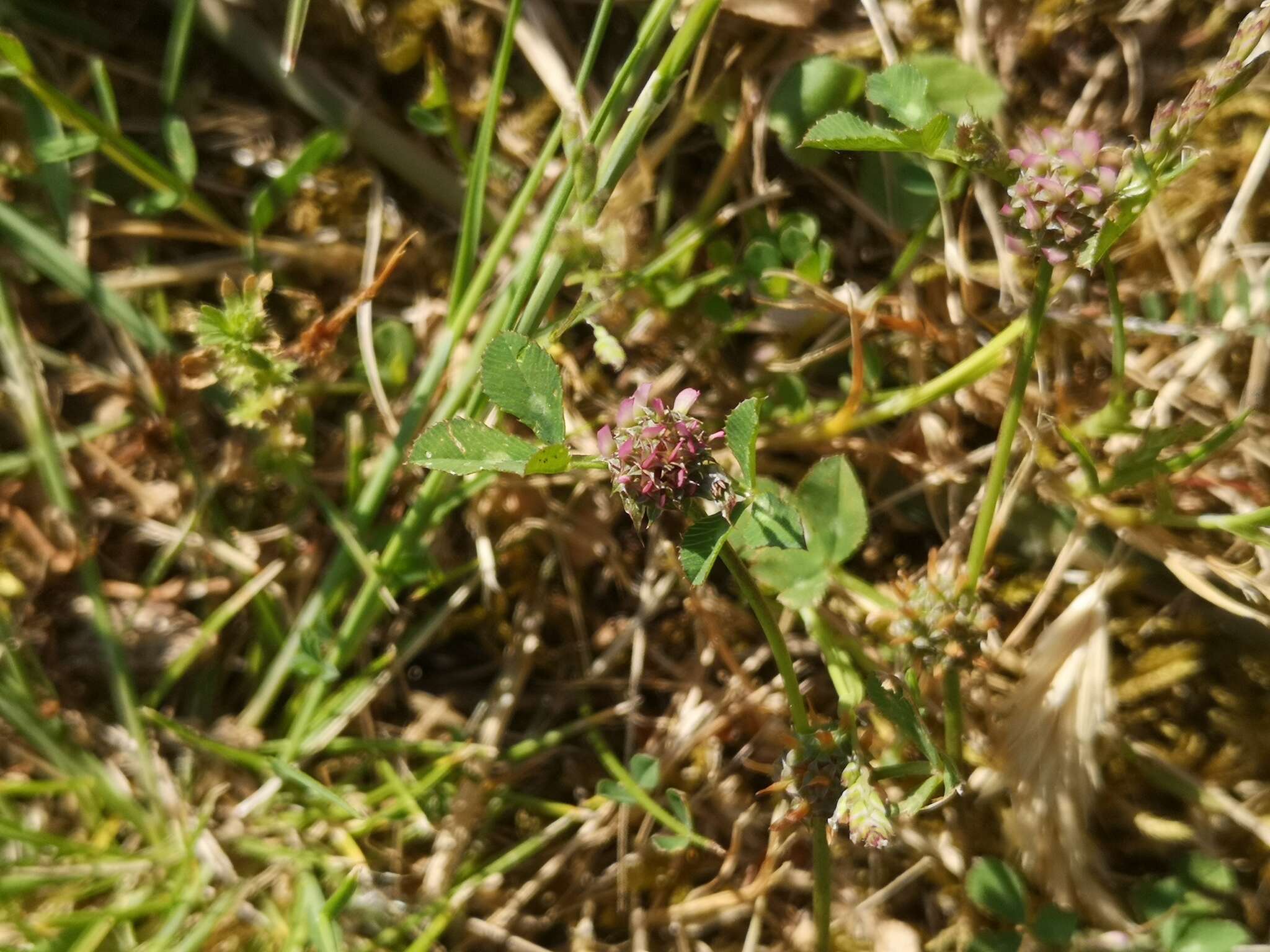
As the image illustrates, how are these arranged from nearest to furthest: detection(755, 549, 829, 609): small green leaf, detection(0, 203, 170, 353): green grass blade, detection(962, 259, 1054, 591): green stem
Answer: detection(962, 259, 1054, 591): green stem, detection(755, 549, 829, 609): small green leaf, detection(0, 203, 170, 353): green grass blade

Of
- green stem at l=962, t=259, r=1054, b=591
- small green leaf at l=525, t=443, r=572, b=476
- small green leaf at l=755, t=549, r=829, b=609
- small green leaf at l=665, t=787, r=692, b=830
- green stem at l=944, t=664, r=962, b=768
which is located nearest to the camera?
small green leaf at l=525, t=443, r=572, b=476

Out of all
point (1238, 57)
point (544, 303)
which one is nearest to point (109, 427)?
point (544, 303)

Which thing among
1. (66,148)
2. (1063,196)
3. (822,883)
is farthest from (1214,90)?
(66,148)

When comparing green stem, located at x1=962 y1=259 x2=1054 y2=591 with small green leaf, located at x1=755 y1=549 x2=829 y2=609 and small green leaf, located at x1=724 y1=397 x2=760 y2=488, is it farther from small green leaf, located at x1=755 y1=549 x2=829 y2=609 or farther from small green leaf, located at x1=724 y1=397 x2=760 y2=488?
small green leaf, located at x1=724 y1=397 x2=760 y2=488

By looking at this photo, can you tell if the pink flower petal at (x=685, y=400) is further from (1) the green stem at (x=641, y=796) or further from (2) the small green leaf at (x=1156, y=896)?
(2) the small green leaf at (x=1156, y=896)

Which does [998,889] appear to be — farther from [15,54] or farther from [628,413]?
[15,54]

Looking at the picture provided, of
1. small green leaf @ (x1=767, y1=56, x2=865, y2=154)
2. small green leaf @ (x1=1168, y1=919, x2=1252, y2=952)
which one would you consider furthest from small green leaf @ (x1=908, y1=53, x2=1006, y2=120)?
small green leaf @ (x1=1168, y1=919, x2=1252, y2=952)

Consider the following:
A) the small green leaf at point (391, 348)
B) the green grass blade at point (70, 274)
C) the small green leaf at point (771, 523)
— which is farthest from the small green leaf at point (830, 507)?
the green grass blade at point (70, 274)
